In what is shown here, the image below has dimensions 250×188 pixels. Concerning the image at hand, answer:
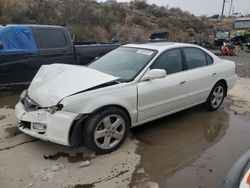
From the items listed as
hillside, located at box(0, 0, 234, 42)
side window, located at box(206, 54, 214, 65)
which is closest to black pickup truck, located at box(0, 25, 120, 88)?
side window, located at box(206, 54, 214, 65)

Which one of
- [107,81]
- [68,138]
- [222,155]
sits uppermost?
[107,81]

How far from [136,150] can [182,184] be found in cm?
100

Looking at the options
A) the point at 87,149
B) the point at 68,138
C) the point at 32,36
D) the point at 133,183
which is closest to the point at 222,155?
the point at 133,183

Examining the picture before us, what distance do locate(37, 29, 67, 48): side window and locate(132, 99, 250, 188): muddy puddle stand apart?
347cm

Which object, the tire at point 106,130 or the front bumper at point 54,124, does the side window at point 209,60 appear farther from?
the front bumper at point 54,124

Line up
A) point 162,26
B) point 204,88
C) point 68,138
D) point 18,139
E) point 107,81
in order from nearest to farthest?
point 68,138
point 107,81
point 18,139
point 204,88
point 162,26

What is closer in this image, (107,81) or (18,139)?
(107,81)

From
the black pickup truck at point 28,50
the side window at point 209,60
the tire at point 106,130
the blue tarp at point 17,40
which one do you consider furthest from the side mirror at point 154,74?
the blue tarp at point 17,40

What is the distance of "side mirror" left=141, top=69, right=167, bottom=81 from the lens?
14.3 feet

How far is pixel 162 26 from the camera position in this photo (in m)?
33.3

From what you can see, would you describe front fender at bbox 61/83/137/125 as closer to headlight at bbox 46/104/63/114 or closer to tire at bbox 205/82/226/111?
headlight at bbox 46/104/63/114

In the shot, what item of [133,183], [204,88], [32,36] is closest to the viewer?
[133,183]

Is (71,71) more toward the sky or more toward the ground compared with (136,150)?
more toward the sky

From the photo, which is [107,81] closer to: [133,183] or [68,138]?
[68,138]
